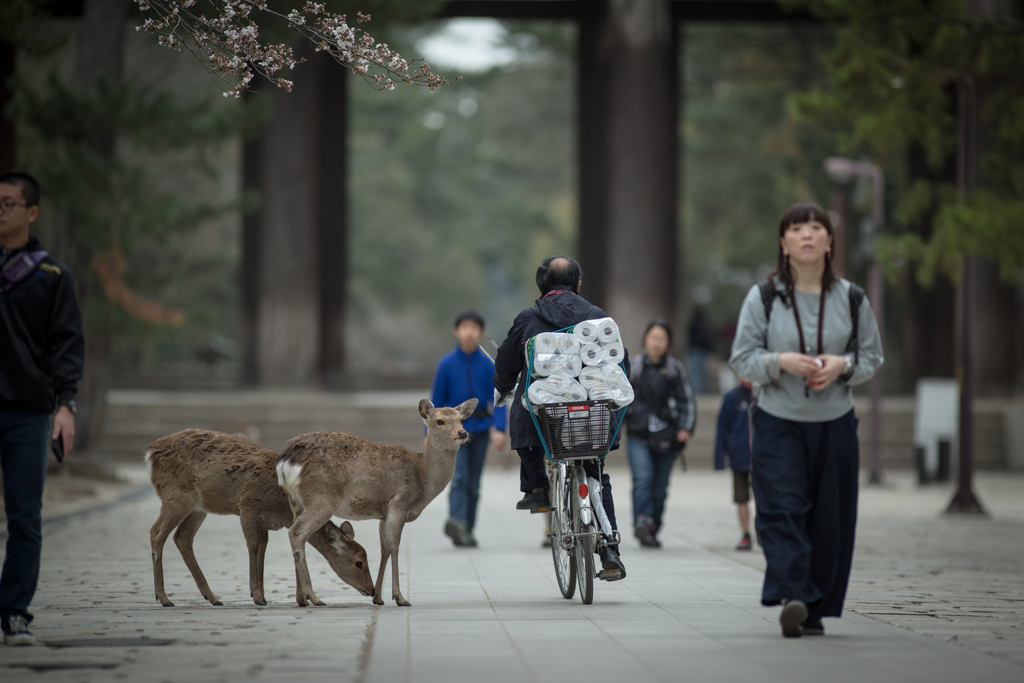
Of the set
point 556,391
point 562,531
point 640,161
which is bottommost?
point 562,531

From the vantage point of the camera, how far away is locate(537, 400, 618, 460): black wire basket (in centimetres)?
739

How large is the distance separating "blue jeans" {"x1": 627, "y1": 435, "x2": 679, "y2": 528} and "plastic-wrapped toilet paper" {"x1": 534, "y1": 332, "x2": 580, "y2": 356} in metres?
4.53

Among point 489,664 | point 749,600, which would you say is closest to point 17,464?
point 489,664

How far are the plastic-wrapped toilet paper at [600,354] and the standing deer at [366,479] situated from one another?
0.86m

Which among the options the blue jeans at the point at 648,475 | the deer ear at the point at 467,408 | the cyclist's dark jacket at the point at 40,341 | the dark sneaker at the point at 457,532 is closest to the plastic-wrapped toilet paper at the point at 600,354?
the deer ear at the point at 467,408

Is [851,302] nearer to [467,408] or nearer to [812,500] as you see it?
[812,500]

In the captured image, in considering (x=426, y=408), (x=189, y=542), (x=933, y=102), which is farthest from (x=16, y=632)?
(x=933, y=102)

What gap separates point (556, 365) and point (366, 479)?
1.29 m

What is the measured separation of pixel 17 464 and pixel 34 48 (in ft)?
35.7

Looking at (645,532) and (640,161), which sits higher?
(640,161)

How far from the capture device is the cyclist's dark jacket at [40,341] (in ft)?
20.3

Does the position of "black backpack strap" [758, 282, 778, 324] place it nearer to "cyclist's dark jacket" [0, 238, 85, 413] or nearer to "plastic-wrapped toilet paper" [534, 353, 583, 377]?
"plastic-wrapped toilet paper" [534, 353, 583, 377]

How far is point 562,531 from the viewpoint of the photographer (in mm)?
7820

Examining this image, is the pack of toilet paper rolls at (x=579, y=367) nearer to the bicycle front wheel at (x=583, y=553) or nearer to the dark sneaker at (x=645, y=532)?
the bicycle front wheel at (x=583, y=553)
